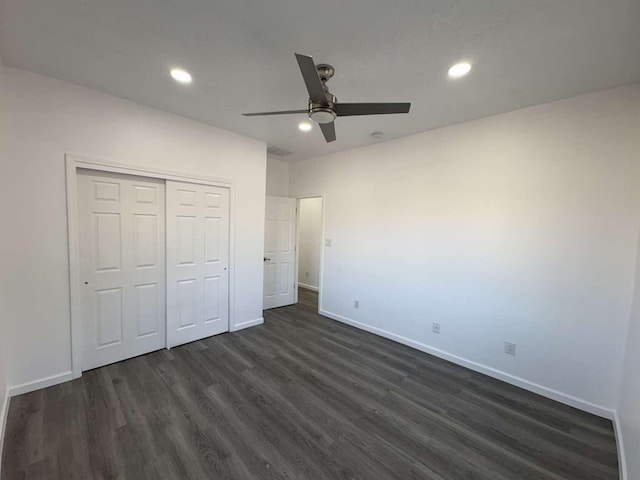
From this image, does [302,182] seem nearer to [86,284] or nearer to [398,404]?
→ [86,284]

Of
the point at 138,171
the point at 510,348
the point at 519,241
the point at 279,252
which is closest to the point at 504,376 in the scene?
the point at 510,348

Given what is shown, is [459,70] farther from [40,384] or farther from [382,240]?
[40,384]

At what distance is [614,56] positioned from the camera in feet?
5.84

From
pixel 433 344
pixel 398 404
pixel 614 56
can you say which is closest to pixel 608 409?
pixel 433 344

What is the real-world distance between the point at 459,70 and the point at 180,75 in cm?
228

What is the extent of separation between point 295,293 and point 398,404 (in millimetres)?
3138

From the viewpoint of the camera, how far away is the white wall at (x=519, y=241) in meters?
2.20

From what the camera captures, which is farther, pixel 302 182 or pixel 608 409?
pixel 302 182

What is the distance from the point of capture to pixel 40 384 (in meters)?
2.33

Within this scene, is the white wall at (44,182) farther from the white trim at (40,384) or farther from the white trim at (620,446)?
the white trim at (620,446)

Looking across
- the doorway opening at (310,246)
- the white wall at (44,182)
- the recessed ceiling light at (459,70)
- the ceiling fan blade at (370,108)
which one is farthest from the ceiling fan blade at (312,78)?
the doorway opening at (310,246)

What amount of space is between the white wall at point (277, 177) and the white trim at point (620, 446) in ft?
16.2

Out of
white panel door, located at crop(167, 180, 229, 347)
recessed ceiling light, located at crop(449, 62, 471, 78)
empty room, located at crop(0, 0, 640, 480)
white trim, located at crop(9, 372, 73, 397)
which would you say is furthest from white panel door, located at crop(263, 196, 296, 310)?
recessed ceiling light, located at crop(449, 62, 471, 78)

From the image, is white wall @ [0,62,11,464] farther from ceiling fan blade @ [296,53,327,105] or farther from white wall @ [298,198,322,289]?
white wall @ [298,198,322,289]
